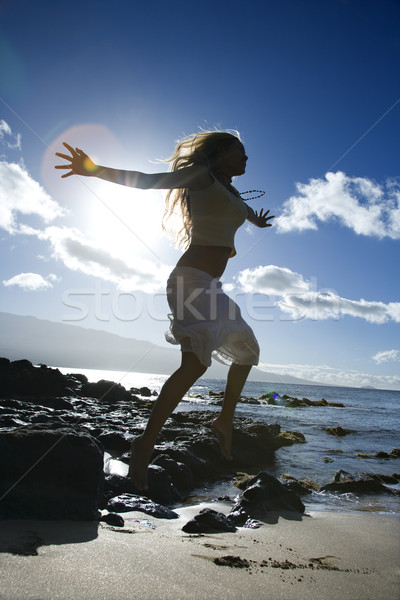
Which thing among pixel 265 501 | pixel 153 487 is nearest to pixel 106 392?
pixel 153 487

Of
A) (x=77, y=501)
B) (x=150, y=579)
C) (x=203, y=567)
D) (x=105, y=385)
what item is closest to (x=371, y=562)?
(x=203, y=567)

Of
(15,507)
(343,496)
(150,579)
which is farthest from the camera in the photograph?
(343,496)

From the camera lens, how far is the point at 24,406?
13.9 m

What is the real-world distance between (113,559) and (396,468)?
876 cm

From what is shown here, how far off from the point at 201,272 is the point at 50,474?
2171 millimetres

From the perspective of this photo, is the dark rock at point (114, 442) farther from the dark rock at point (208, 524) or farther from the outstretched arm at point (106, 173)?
the outstretched arm at point (106, 173)

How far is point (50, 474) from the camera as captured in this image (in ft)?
10.6

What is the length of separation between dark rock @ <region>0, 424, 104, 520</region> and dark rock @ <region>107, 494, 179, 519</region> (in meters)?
0.39

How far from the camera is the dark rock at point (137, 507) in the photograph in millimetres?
3576

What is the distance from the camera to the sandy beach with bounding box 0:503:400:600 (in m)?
1.61

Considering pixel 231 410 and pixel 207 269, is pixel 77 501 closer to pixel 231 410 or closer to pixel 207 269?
pixel 231 410

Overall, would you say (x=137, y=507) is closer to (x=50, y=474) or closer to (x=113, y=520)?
(x=113, y=520)

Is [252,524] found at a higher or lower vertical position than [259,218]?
lower

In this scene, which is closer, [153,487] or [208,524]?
[208,524]
